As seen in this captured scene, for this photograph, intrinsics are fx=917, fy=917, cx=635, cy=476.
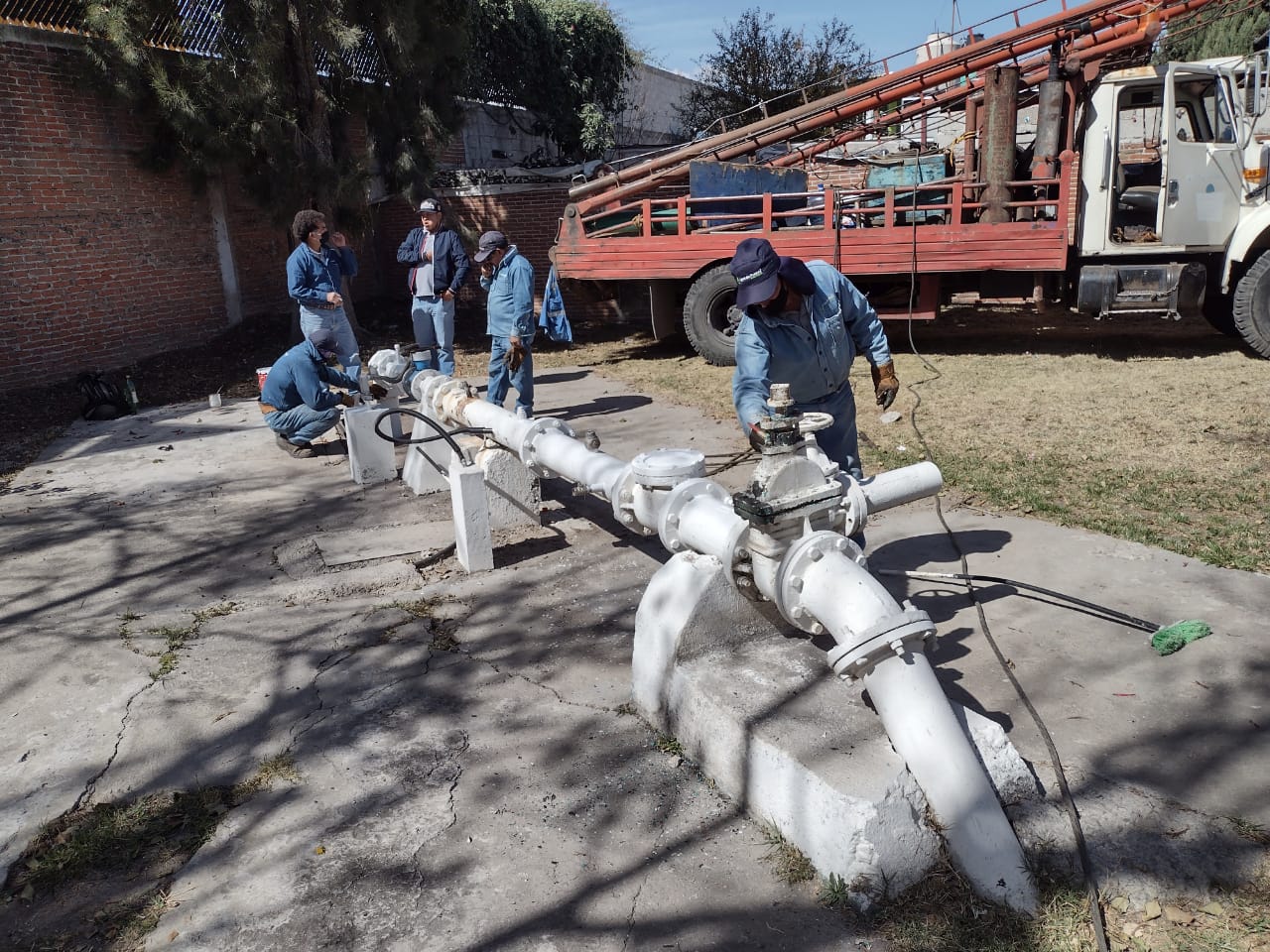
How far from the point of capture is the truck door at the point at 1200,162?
8.37 meters

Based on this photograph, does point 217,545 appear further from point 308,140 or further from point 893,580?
point 308,140

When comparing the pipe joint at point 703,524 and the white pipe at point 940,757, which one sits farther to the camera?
the pipe joint at point 703,524

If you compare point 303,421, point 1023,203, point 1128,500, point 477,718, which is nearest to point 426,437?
point 303,421

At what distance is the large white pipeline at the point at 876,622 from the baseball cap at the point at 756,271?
68 cm

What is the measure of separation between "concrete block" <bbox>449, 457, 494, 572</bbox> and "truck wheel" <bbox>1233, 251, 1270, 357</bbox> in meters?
7.44

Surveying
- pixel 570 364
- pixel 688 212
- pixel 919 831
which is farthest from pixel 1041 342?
pixel 919 831

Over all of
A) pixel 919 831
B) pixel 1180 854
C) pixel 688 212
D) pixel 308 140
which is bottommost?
pixel 1180 854

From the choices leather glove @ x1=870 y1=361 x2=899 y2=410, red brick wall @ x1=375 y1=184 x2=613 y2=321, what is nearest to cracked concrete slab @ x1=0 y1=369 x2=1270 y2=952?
leather glove @ x1=870 y1=361 x2=899 y2=410

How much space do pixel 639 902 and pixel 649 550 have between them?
268 cm

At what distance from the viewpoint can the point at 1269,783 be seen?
2.78 meters

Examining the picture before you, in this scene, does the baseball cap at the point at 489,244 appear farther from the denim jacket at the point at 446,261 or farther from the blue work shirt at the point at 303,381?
the blue work shirt at the point at 303,381

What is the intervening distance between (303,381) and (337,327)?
42.0 inches

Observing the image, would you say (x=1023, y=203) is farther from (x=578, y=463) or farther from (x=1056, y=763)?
(x=1056, y=763)

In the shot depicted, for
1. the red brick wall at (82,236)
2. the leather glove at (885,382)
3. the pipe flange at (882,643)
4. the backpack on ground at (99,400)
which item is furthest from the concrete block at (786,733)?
the red brick wall at (82,236)
